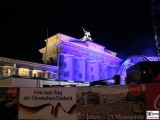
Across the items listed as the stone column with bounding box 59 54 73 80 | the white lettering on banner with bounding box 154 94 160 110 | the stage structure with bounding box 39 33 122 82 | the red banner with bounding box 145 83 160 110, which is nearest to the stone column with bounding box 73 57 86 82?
the stage structure with bounding box 39 33 122 82

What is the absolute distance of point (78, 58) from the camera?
263ft

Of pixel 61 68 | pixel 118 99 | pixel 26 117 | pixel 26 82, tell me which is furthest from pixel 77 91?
pixel 61 68

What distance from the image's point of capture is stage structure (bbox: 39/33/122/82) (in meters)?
74.4

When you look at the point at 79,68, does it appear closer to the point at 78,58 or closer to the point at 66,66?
the point at 78,58

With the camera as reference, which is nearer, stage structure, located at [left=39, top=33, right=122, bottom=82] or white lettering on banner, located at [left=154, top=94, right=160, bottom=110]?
white lettering on banner, located at [left=154, top=94, right=160, bottom=110]

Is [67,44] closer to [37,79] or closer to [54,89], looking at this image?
[37,79]

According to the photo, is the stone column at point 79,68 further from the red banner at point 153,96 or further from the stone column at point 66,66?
the red banner at point 153,96

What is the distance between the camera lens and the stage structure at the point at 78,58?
74.4 meters

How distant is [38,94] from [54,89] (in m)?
0.99

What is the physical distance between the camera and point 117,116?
12625 millimetres

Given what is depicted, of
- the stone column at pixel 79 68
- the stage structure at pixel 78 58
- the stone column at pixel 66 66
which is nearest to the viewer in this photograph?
the stone column at pixel 66 66

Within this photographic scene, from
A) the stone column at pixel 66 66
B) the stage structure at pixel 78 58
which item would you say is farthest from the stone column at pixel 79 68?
the stone column at pixel 66 66

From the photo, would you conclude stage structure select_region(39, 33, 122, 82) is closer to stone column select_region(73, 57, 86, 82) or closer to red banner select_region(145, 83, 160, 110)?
stone column select_region(73, 57, 86, 82)

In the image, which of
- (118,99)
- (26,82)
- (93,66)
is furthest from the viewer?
(93,66)
